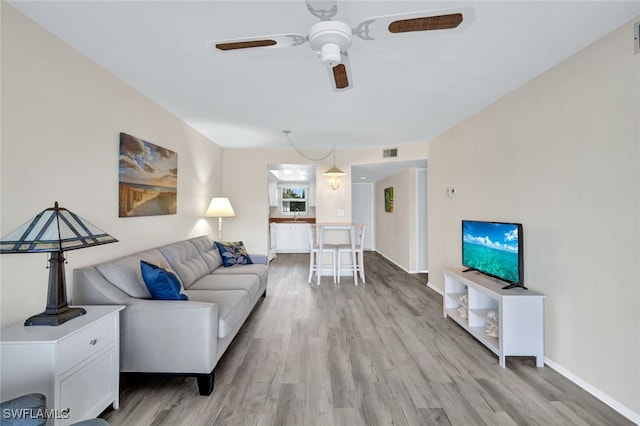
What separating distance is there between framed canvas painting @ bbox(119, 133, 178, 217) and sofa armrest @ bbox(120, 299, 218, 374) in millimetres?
1098

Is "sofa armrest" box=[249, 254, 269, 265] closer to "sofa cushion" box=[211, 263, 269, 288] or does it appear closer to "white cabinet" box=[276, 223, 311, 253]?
"sofa cushion" box=[211, 263, 269, 288]

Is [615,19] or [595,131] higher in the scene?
[615,19]

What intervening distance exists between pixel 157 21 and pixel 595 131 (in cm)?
296

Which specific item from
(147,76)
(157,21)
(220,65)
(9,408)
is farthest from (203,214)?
(9,408)

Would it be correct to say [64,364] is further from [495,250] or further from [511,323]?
[495,250]

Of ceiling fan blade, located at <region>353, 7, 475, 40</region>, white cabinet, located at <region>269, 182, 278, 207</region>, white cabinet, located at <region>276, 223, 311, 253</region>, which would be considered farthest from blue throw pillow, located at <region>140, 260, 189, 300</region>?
white cabinet, located at <region>269, 182, 278, 207</region>

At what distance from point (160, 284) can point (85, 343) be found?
26.0 inches

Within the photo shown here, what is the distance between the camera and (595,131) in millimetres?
2119

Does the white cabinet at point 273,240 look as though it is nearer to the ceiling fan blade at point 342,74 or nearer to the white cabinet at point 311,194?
the white cabinet at point 311,194

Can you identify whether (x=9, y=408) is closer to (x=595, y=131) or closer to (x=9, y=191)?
(x=9, y=191)

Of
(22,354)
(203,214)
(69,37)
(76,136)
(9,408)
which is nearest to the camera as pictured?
(9,408)

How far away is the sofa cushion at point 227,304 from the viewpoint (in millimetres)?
2422

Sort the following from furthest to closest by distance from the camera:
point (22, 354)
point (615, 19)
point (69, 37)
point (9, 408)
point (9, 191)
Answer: point (69, 37) < point (615, 19) < point (9, 191) < point (22, 354) < point (9, 408)

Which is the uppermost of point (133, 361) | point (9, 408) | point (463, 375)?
point (9, 408)
